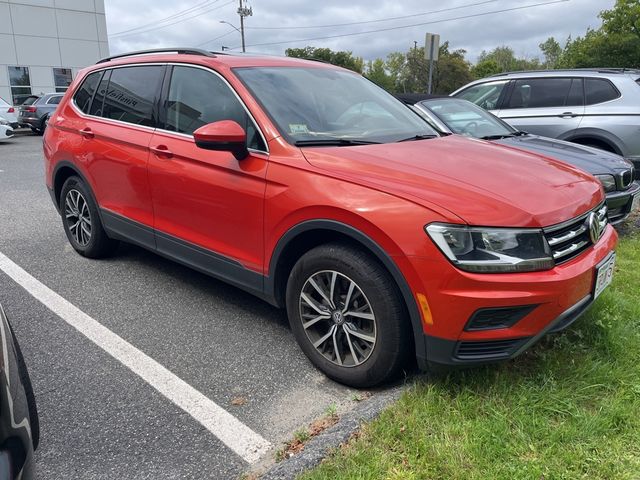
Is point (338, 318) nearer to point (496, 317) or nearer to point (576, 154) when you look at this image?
point (496, 317)

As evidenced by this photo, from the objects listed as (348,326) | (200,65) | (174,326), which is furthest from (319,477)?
(200,65)

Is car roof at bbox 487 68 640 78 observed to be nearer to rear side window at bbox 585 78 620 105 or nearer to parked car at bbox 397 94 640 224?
rear side window at bbox 585 78 620 105

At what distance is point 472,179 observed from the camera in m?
2.68

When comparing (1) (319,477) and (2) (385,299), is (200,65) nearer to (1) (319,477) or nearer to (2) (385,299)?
(2) (385,299)

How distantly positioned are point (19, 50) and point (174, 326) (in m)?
27.4

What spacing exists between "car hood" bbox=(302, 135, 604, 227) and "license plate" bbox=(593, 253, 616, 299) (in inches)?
12.0

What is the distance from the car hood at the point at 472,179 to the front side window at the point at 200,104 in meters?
0.52

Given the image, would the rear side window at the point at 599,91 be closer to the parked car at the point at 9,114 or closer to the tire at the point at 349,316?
the tire at the point at 349,316

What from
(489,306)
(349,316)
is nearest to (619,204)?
(489,306)

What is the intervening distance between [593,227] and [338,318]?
4.67 ft

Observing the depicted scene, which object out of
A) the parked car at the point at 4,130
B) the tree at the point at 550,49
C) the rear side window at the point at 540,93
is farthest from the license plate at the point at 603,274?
the tree at the point at 550,49

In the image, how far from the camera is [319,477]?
2.12 m

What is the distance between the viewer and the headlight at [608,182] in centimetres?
495

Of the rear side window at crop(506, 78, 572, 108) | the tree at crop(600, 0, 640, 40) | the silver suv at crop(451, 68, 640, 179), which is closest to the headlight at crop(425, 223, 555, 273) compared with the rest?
the silver suv at crop(451, 68, 640, 179)
